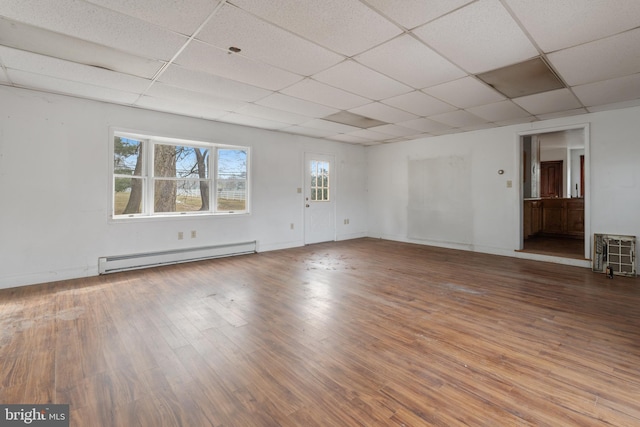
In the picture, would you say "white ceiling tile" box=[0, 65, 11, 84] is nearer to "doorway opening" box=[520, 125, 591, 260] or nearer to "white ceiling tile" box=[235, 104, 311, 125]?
"white ceiling tile" box=[235, 104, 311, 125]

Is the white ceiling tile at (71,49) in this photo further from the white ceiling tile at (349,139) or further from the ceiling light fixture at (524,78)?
the white ceiling tile at (349,139)

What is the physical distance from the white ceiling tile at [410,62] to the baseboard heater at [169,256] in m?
3.94

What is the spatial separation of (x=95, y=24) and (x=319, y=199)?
16.9ft

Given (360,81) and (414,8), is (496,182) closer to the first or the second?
(360,81)

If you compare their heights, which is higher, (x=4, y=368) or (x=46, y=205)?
(x=46, y=205)

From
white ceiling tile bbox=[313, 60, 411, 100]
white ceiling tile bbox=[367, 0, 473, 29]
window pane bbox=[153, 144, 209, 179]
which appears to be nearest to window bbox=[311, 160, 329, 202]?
window pane bbox=[153, 144, 209, 179]

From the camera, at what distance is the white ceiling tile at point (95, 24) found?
2.04 metres

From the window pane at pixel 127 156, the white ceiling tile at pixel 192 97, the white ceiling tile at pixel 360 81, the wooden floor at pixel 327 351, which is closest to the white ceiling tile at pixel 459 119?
the white ceiling tile at pixel 360 81

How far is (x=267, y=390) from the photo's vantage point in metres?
1.73

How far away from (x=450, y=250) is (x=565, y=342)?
3976mm

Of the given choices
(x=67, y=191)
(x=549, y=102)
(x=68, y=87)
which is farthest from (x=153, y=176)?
(x=549, y=102)

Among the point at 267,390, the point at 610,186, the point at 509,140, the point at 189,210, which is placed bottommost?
the point at 267,390

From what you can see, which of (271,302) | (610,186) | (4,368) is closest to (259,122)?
(271,302)

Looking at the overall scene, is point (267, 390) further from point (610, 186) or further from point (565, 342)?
point (610, 186)
